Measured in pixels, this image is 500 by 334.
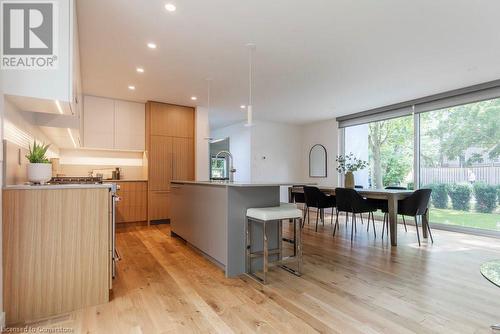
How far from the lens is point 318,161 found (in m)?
7.62

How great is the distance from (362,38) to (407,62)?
1041mm

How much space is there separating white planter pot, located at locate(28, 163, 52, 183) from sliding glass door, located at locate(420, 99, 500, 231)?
604cm

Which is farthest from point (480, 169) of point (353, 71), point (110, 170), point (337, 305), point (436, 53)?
point (110, 170)

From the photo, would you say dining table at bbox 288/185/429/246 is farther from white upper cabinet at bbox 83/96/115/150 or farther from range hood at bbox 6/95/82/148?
white upper cabinet at bbox 83/96/115/150

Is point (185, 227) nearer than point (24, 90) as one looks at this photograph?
No

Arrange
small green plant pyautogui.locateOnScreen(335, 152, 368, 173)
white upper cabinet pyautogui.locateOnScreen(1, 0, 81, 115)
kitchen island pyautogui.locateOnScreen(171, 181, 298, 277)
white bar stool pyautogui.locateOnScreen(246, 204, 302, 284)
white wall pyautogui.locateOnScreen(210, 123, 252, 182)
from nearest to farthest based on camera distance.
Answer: white upper cabinet pyautogui.locateOnScreen(1, 0, 81, 115) < white bar stool pyautogui.locateOnScreen(246, 204, 302, 284) < kitchen island pyautogui.locateOnScreen(171, 181, 298, 277) < small green plant pyautogui.locateOnScreen(335, 152, 368, 173) < white wall pyautogui.locateOnScreen(210, 123, 252, 182)

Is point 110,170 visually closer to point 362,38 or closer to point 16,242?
point 16,242

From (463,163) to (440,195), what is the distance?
2.35ft

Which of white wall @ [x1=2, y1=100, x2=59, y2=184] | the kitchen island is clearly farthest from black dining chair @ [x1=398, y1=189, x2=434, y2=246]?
white wall @ [x1=2, y1=100, x2=59, y2=184]

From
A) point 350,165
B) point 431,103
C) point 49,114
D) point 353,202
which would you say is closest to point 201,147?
point 350,165

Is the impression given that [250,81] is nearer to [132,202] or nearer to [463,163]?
[132,202]

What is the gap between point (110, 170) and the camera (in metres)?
5.53

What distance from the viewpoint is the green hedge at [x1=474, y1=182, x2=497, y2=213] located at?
14.6ft

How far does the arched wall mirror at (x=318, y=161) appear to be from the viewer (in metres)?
7.43
